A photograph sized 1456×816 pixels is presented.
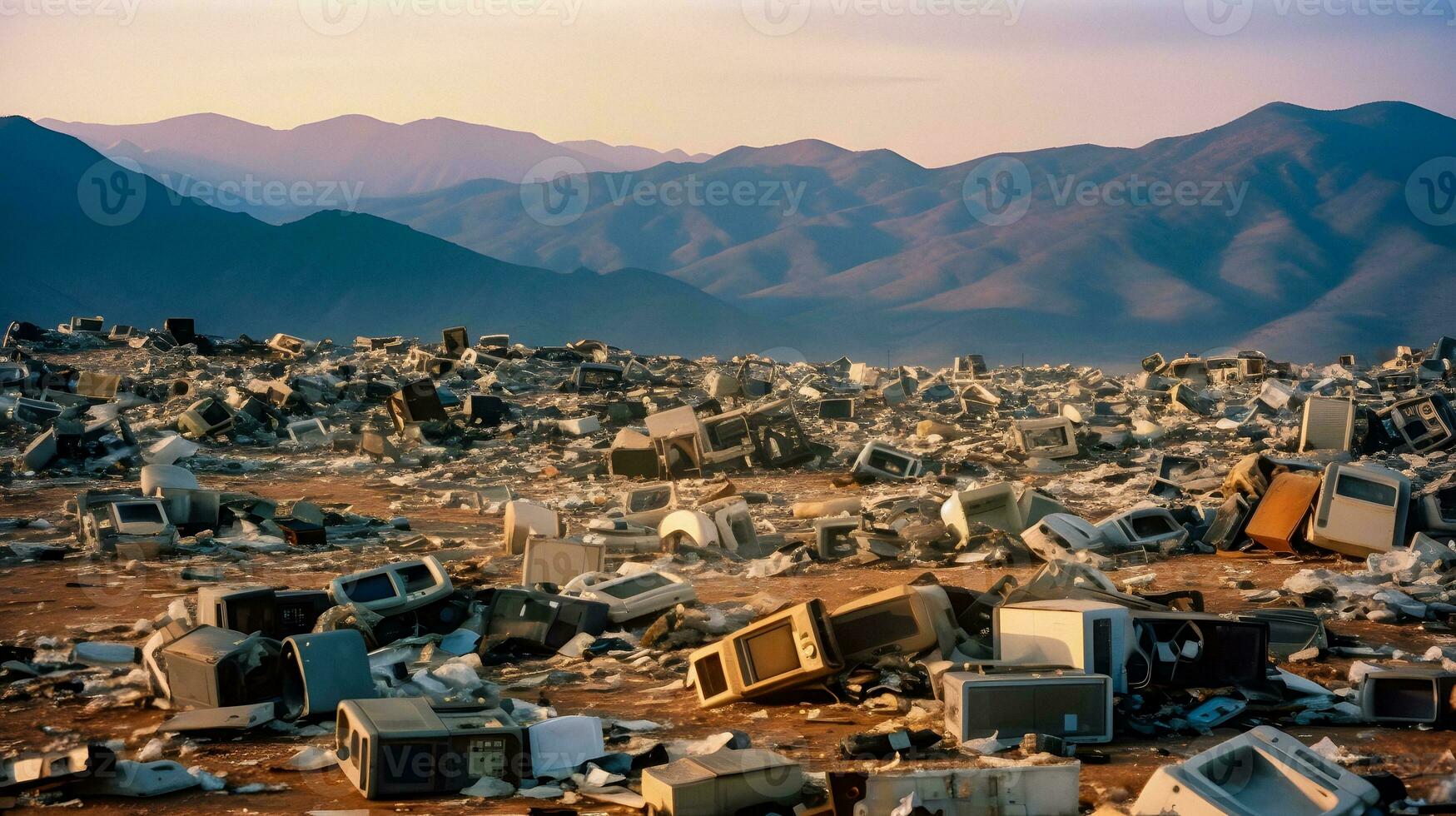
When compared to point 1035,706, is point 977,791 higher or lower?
higher

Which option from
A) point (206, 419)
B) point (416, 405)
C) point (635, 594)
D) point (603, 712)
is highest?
point (416, 405)

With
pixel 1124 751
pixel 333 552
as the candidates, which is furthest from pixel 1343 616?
pixel 333 552

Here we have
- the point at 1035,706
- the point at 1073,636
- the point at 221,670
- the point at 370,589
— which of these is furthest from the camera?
the point at 370,589

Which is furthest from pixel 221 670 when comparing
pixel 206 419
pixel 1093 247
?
pixel 1093 247

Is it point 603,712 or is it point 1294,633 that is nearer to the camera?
point 603,712

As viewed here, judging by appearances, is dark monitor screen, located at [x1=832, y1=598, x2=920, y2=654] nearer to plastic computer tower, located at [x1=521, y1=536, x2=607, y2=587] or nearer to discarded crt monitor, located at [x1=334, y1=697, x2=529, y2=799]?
discarded crt monitor, located at [x1=334, y1=697, x2=529, y2=799]

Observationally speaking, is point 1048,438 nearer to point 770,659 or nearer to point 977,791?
point 770,659

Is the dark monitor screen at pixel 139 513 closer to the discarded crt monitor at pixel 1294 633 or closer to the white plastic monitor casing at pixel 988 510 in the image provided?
the white plastic monitor casing at pixel 988 510

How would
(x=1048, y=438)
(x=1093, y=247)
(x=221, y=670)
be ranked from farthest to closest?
(x=1093, y=247) → (x=1048, y=438) → (x=221, y=670)

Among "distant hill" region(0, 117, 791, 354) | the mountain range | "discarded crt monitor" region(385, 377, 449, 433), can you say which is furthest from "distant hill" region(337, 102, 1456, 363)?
"discarded crt monitor" region(385, 377, 449, 433)
